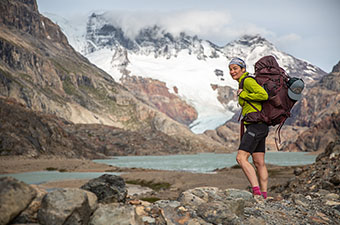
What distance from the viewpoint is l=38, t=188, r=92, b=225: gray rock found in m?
3.50

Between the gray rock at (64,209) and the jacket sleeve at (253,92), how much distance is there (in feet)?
11.8

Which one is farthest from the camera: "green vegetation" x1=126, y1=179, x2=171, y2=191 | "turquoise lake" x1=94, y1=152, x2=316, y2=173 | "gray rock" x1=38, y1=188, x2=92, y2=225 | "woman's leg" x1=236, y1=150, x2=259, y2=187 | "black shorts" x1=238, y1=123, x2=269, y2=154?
"turquoise lake" x1=94, y1=152, x2=316, y2=173

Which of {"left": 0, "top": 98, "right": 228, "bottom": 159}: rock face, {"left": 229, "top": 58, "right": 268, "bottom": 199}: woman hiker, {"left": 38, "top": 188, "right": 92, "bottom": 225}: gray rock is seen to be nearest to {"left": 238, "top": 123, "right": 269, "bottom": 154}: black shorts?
{"left": 229, "top": 58, "right": 268, "bottom": 199}: woman hiker

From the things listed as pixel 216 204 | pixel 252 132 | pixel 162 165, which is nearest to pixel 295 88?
pixel 252 132

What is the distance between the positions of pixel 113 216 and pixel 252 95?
3445mm

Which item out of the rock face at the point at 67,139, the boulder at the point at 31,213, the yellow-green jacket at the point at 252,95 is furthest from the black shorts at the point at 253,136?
the rock face at the point at 67,139

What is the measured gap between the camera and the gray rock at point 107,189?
4773 mm

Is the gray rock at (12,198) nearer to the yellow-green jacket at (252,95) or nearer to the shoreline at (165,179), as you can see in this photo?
the yellow-green jacket at (252,95)

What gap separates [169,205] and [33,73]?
534ft

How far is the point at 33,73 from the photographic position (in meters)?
154

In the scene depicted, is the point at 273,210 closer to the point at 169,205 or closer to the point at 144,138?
the point at 169,205

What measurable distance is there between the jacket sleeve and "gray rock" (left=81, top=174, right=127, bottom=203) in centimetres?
281

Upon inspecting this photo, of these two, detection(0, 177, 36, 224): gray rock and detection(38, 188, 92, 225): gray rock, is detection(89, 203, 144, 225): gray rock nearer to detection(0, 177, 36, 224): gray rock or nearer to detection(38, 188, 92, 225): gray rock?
detection(38, 188, 92, 225): gray rock

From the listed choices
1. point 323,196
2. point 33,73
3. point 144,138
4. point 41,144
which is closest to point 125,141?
point 144,138
